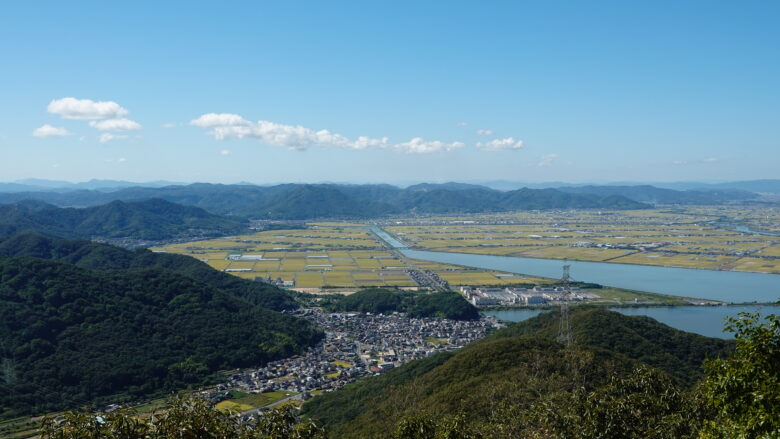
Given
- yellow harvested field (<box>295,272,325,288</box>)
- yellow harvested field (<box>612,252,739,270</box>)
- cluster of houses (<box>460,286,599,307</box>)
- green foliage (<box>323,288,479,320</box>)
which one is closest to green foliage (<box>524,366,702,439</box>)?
green foliage (<box>323,288,479,320</box>)

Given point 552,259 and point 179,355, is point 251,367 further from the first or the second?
point 552,259

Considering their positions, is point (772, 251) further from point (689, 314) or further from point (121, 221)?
point (121, 221)

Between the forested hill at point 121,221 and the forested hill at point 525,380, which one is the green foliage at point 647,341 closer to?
the forested hill at point 525,380

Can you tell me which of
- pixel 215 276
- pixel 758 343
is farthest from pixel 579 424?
pixel 215 276

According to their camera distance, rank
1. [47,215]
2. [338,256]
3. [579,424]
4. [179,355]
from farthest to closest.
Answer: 1. [47,215]
2. [338,256]
3. [179,355]
4. [579,424]

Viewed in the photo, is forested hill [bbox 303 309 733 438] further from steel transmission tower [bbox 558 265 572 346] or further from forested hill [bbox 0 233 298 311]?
forested hill [bbox 0 233 298 311]

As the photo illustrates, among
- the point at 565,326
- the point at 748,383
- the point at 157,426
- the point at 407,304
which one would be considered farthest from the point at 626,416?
the point at 407,304
